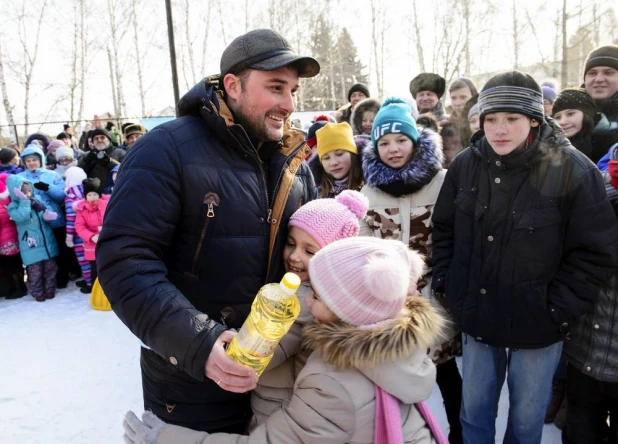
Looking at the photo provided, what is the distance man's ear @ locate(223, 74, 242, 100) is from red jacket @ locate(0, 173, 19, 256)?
5.64 m

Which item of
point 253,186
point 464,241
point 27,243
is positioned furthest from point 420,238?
point 27,243

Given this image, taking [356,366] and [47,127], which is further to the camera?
[47,127]

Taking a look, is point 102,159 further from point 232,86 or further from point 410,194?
point 232,86

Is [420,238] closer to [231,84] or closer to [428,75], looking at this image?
[231,84]

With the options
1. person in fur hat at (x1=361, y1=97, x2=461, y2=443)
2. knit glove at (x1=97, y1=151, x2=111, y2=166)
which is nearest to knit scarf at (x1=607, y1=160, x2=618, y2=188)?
person in fur hat at (x1=361, y1=97, x2=461, y2=443)

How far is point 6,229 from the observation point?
6031 millimetres

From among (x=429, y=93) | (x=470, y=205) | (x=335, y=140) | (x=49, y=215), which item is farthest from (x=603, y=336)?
(x=49, y=215)

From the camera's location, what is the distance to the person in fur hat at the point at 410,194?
9.41 feet

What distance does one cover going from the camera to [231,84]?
5.56 ft

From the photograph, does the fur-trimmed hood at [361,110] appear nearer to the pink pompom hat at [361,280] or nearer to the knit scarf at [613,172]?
the knit scarf at [613,172]

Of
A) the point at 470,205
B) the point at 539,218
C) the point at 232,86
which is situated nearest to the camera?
the point at 232,86

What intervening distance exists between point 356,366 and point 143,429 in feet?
2.26

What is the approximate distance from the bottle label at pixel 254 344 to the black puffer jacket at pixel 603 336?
1887 millimetres

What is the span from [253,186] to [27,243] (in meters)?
5.63
